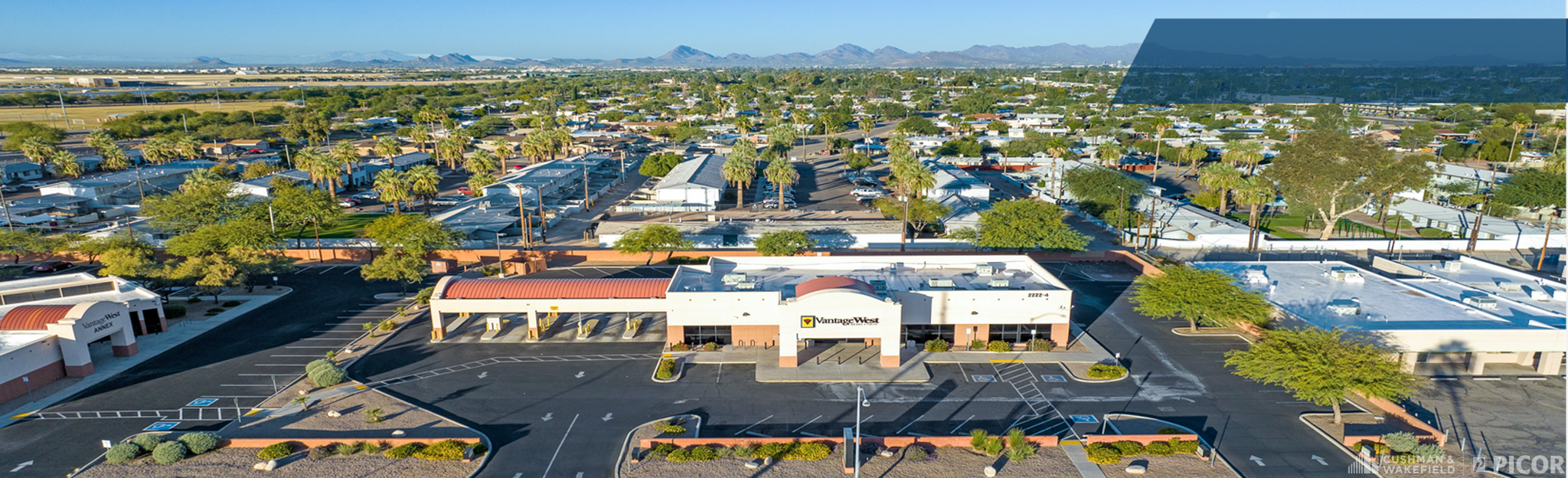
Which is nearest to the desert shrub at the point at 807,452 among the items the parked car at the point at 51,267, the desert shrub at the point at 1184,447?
the desert shrub at the point at 1184,447

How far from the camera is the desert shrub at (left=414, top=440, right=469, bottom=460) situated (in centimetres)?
3075

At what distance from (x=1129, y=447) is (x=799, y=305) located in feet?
56.5

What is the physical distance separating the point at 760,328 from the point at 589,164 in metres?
73.3

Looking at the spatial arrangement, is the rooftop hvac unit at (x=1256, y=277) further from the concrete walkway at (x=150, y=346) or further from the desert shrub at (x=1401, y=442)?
the concrete walkway at (x=150, y=346)

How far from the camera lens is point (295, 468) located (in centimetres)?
3019

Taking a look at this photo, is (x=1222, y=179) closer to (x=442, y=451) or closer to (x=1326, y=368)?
(x=1326, y=368)

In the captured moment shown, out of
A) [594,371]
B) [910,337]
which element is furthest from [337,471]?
[910,337]

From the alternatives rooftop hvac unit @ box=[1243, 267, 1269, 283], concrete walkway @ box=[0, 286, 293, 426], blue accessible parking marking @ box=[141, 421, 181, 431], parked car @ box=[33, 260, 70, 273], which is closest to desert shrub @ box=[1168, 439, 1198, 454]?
rooftop hvac unit @ box=[1243, 267, 1269, 283]

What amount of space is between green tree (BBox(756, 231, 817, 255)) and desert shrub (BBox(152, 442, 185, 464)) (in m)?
38.5

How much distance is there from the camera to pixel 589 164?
4345 inches

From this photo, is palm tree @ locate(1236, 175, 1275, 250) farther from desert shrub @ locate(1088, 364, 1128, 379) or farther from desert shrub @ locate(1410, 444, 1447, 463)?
desert shrub @ locate(1410, 444, 1447, 463)

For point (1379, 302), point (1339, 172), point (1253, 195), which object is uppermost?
point (1339, 172)

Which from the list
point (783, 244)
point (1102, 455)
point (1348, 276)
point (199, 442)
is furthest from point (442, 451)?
point (1348, 276)

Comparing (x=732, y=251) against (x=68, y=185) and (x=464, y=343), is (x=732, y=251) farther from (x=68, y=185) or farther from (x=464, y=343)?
(x=68, y=185)
